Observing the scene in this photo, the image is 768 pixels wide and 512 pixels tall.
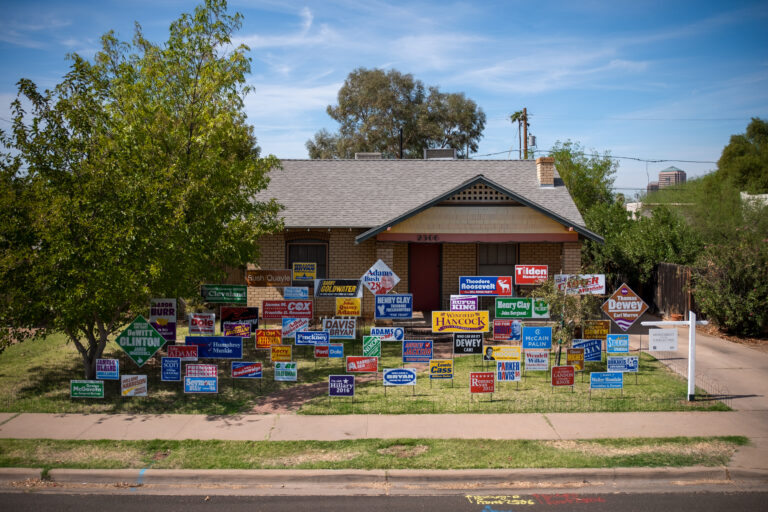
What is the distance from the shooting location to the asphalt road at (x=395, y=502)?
6895 mm

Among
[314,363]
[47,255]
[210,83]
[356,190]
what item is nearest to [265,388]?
[314,363]

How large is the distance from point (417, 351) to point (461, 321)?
135 cm

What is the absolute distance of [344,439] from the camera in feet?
28.9

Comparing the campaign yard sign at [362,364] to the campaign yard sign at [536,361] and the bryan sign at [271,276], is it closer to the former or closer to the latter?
the campaign yard sign at [536,361]

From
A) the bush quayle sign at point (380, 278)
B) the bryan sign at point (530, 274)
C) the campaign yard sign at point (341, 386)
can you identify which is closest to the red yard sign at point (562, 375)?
the bryan sign at point (530, 274)

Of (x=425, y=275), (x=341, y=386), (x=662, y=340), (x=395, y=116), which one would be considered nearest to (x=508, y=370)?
(x=662, y=340)

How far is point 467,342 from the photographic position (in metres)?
12.0

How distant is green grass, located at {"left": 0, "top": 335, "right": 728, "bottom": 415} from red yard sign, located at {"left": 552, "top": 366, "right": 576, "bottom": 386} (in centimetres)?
22

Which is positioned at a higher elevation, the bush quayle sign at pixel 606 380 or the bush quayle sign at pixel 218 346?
the bush quayle sign at pixel 218 346

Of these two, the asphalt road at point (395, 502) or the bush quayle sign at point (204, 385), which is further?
the bush quayle sign at point (204, 385)

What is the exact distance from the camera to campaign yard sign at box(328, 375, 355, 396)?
415 inches

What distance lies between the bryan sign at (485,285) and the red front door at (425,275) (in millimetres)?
6525

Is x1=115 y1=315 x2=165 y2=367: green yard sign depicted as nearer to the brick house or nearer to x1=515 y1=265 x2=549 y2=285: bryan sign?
the brick house

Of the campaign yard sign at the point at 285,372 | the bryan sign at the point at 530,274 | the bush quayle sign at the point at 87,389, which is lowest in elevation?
the bush quayle sign at the point at 87,389
